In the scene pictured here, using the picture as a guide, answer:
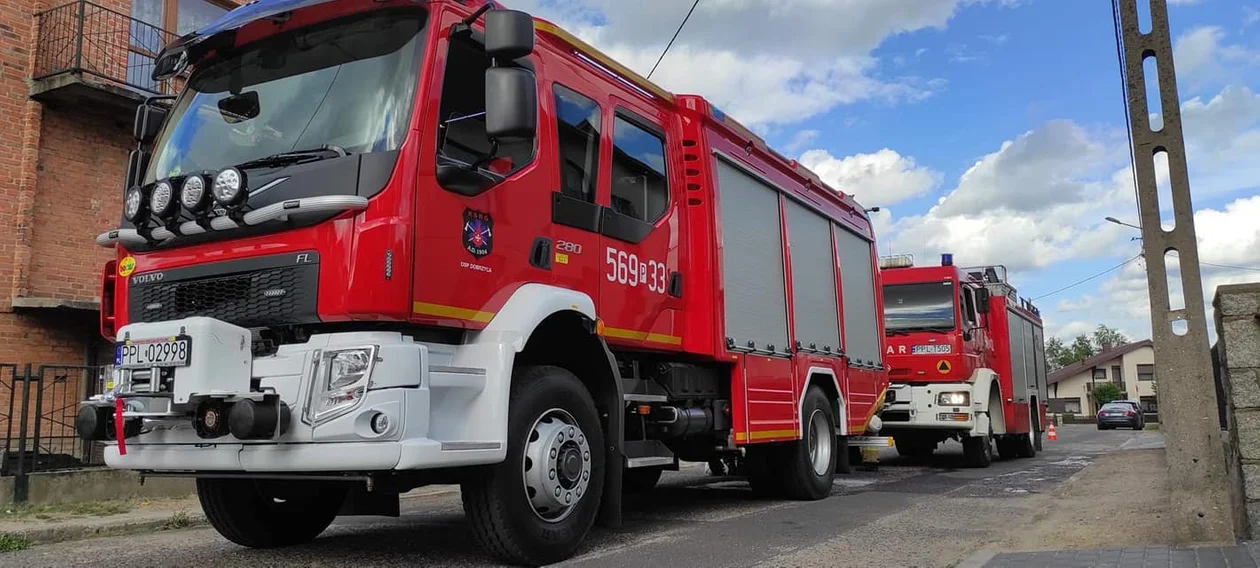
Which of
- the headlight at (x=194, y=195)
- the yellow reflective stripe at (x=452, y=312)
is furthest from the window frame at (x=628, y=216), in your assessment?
the headlight at (x=194, y=195)

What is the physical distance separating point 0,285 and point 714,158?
8.20 m

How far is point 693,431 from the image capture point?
276 inches

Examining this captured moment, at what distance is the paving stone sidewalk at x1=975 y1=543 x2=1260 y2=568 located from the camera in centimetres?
471

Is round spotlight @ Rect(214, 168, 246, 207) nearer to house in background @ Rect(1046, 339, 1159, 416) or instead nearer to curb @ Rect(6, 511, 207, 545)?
curb @ Rect(6, 511, 207, 545)

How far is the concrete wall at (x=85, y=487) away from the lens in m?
7.94

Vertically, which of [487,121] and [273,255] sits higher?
[487,121]

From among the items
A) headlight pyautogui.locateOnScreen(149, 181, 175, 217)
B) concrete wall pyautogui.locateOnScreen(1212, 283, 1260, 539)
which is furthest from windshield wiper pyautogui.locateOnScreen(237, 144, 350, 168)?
concrete wall pyautogui.locateOnScreen(1212, 283, 1260, 539)

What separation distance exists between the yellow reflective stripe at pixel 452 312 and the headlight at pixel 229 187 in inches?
40.0

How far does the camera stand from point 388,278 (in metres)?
4.41

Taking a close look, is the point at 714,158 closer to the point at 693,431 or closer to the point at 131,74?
the point at 693,431

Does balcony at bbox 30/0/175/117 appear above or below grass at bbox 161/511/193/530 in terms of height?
above

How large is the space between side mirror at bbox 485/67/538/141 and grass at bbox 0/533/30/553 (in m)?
4.41

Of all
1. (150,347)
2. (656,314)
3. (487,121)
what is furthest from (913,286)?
(150,347)

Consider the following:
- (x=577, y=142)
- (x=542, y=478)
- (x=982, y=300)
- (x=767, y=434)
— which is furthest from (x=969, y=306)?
(x=542, y=478)
